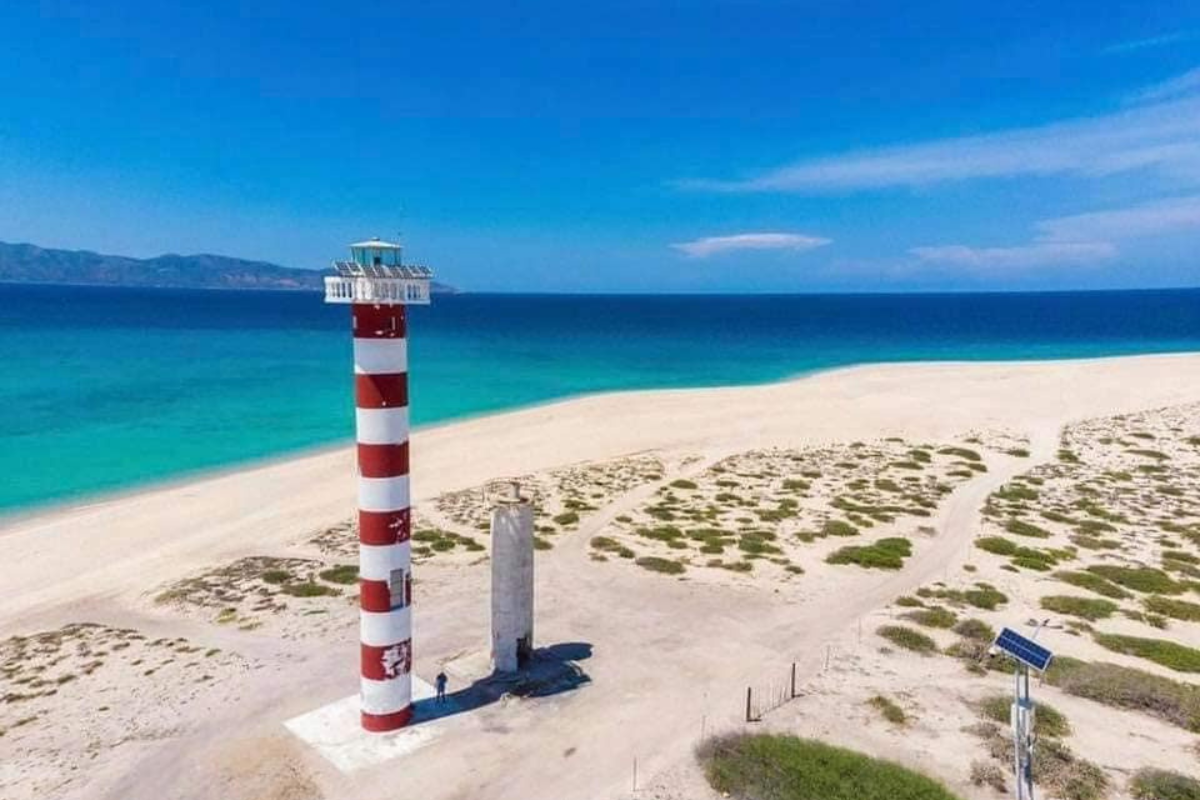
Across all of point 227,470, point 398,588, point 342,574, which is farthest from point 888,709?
point 227,470

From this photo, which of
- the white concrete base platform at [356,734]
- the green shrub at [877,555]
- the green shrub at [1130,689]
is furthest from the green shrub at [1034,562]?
the white concrete base platform at [356,734]

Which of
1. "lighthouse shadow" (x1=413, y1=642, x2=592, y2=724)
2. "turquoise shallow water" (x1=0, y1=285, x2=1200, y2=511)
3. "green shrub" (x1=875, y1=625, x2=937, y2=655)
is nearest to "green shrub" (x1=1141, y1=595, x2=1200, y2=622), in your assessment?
"green shrub" (x1=875, y1=625, x2=937, y2=655)

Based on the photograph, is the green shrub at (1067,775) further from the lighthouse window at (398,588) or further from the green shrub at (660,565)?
the lighthouse window at (398,588)

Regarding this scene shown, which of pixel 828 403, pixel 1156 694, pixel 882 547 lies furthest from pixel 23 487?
pixel 828 403

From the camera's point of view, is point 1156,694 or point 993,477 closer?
point 1156,694

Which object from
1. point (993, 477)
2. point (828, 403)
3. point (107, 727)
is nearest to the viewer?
point (107, 727)

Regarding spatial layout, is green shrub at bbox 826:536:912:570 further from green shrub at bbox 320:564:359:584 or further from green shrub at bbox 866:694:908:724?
green shrub at bbox 320:564:359:584

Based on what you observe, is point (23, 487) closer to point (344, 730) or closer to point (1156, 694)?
point (344, 730)
